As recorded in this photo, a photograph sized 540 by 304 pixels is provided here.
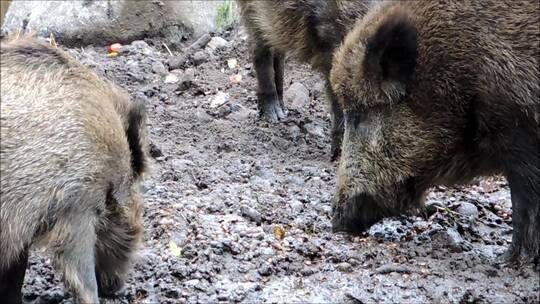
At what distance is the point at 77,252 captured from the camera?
13.2 ft

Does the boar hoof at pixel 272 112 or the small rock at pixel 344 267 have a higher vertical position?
the small rock at pixel 344 267

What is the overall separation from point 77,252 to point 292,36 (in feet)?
11.9

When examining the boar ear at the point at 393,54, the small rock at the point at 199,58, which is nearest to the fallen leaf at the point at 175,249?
the boar ear at the point at 393,54

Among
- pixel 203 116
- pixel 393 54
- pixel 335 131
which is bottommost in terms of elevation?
pixel 203 116

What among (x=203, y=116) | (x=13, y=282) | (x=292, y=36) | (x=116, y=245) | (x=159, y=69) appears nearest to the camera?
(x=13, y=282)

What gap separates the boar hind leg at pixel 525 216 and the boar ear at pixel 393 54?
70cm

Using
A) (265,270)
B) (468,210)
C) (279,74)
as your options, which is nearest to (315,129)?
(279,74)

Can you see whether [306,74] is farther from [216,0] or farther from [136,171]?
[136,171]

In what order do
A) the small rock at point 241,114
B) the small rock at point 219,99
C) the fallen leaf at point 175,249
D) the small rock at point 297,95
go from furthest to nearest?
the small rock at point 297,95
the small rock at point 219,99
the small rock at point 241,114
the fallen leaf at point 175,249

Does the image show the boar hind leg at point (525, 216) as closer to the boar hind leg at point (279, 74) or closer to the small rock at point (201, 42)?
the boar hind leg at point (279, 74)

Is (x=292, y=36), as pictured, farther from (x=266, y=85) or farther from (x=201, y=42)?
(x=201, y=42)

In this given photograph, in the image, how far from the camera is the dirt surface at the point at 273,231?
14.9ft

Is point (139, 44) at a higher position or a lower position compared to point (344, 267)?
lower

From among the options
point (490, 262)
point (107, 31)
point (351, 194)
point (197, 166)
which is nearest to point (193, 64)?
point (107, 31)
